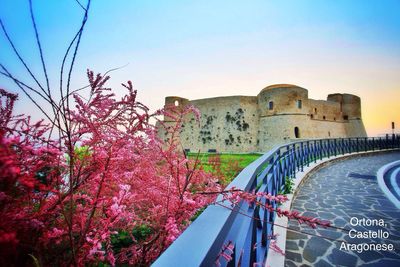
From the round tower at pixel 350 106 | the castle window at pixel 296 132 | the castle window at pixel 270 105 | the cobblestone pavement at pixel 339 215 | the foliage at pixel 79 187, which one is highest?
the round tower at pixel 350 106

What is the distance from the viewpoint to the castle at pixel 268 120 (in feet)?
95.3

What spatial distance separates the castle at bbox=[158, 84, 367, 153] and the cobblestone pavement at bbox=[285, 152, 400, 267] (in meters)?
21.4

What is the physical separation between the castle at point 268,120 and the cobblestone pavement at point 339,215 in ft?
70.2

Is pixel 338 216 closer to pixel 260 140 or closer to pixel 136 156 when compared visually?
pixel 136 156

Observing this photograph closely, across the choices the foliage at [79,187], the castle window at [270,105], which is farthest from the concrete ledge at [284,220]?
the castle window at [270,105]

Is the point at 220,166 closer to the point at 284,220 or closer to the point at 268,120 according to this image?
the point at 284,220

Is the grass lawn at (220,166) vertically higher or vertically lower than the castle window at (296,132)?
lower

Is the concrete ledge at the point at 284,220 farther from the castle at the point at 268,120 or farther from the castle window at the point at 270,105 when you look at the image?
the castle window at the point at 270,105

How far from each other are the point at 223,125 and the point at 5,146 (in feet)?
106

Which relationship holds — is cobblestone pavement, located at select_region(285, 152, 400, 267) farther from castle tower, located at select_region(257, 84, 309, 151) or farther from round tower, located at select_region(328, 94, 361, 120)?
round tower, located at select_region(328, 94, 361, 120)

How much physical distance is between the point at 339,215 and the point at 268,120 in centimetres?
2690

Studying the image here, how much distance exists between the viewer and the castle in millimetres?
29062

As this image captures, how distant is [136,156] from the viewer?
1.59 meters

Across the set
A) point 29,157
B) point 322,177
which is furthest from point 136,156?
point 322,177
